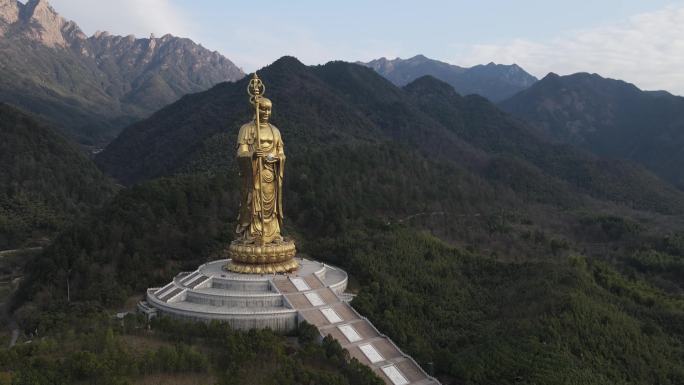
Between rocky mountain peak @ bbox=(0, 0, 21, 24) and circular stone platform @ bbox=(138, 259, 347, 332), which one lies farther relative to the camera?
rocky mountain peak @ bbox=(0, 0, 21, 24)

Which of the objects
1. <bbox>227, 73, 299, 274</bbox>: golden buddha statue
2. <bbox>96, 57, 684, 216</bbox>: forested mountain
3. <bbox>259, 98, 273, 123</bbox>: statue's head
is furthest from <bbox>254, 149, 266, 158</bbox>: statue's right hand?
<bbox>96, 57, 684, 216</bbox>: forested mountain

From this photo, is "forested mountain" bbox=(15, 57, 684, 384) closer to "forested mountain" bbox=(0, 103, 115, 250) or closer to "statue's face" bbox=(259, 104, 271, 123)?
"statue's face" bbox=(259, 104, 271, 123)

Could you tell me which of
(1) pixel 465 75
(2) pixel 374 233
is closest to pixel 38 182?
(2) pixel 374 233

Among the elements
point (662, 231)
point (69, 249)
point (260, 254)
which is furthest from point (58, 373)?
point (662, 231)

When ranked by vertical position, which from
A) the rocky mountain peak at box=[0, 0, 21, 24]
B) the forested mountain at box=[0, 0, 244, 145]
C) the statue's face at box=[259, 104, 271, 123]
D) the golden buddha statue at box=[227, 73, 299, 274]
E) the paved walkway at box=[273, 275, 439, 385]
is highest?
the rocky mountain peak at box=[0, 0, 21, 24]

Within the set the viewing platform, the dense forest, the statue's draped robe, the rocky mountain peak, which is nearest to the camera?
the dense forest
